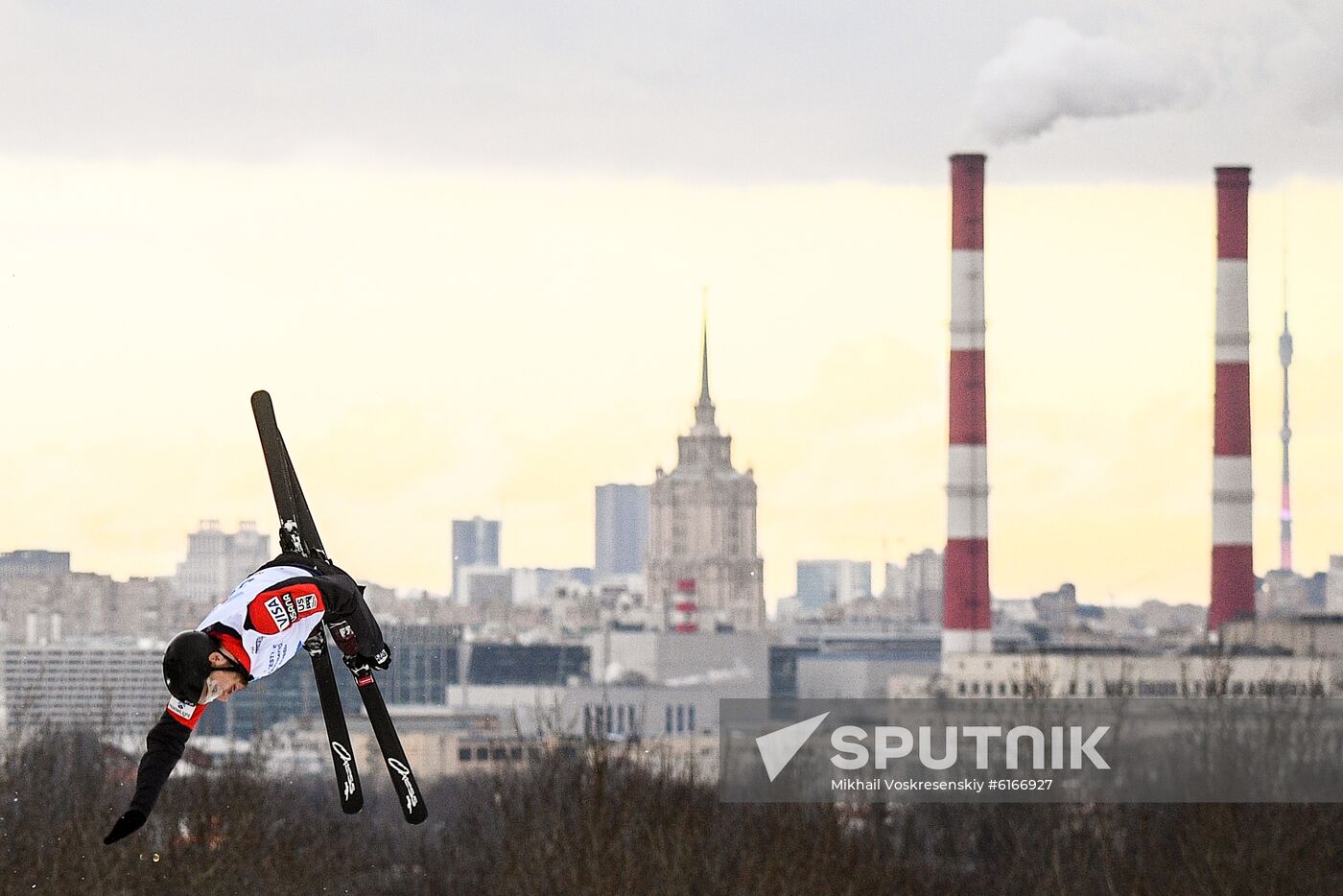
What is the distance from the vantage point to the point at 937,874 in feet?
144

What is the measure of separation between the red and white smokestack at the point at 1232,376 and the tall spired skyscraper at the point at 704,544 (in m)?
79.3

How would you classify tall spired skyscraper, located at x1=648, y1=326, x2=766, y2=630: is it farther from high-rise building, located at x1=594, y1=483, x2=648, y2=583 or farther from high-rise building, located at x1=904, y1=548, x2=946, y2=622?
high-rise building, located at x1=904, y1=548, x2=946, y2=622

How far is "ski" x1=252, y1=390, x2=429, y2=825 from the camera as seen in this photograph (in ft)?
15.5

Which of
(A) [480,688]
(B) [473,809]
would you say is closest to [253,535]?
(A) [480,688]

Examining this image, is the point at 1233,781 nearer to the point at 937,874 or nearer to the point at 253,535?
the point at 937,874

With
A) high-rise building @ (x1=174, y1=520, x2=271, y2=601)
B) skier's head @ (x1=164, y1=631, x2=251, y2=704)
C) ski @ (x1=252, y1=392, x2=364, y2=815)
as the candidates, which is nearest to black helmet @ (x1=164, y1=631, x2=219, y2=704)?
skier's head @ (x1=164, y1=631, x2=251, y2=704)

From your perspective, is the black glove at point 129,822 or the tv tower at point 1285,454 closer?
the black glove at point 129,822

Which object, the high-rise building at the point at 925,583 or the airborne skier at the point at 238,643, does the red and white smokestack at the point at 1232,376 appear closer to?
the airborne skier at the point at 238,643

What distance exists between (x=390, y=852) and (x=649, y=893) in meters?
19.5

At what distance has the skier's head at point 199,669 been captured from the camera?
14.1ft
